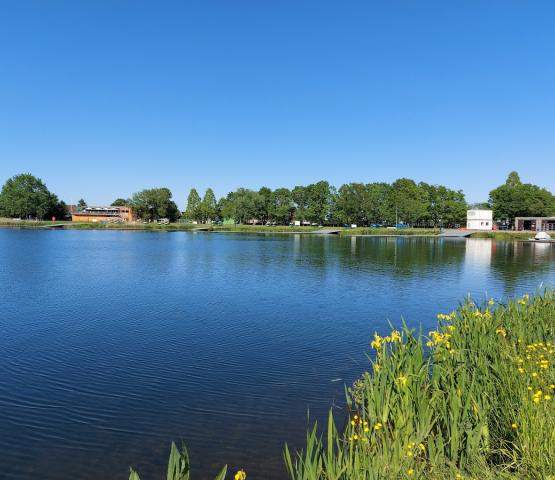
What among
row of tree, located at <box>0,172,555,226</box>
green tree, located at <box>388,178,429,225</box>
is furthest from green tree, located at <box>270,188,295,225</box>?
green tree, located at <box>388,178,429,225</box>

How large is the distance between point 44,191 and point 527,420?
652 feet

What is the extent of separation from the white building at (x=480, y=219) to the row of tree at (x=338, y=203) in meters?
9.33

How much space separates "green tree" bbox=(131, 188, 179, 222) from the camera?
17525cm

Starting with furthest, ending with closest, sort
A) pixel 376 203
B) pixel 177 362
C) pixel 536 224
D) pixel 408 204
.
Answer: pixel 376 203 → pixel 408 204 → pixel 536 224 → pixel 177 362

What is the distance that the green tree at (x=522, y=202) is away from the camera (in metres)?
132

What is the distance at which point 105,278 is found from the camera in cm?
3194

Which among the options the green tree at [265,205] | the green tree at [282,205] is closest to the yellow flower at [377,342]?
the green tree at [282,205]

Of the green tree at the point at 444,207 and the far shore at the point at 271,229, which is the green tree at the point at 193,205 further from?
the green tree at the point at 444,207

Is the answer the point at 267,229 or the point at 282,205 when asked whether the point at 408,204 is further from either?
the point at 267,229

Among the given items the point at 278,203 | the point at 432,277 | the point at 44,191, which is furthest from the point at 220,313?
the point at 44,191

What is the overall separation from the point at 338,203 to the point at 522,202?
189 feet

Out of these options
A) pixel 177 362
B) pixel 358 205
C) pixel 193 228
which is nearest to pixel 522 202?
pixel 358 205

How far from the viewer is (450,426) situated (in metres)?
6.63

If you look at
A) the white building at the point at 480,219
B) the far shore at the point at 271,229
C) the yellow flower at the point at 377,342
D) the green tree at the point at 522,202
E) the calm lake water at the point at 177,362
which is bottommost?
the calm lake water at the point at 177,362
